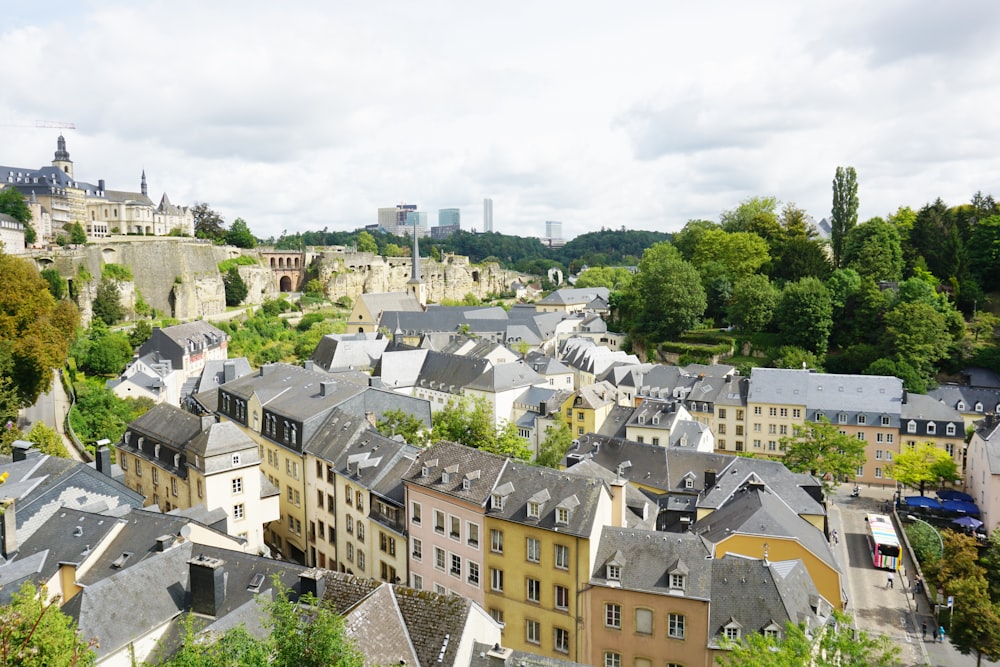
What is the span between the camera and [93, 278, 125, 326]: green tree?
57750mm

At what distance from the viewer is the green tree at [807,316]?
54.4 m

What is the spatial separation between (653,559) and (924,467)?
2799 cm

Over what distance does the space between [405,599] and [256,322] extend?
200 ft

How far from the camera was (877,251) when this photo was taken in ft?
190

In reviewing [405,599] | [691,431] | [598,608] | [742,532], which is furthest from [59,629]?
[691,431]

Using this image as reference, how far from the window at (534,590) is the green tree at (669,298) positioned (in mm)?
46671

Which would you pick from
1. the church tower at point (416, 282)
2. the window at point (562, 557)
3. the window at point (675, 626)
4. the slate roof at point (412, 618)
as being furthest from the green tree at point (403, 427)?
the church tower at point (416, 282)

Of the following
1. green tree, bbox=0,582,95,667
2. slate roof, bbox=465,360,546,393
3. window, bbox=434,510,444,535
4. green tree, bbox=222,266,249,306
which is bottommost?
window, bbox=434,510,444,535

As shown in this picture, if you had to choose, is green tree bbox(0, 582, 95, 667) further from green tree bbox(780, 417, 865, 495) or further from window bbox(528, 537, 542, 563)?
green tree bbox(780, 417, 865, 495)

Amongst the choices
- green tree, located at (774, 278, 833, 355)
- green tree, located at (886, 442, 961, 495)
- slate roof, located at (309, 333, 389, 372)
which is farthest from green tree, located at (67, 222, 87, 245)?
green tree, located at (886, 442, 961, 495)

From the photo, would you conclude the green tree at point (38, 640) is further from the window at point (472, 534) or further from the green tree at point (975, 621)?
the green tree at point (975, 621)

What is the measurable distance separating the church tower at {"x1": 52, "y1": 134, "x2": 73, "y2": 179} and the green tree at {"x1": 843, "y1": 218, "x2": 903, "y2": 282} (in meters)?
91.2

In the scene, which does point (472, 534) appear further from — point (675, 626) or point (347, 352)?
point (347, 352)

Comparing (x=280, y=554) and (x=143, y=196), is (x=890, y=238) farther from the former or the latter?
(x=143, y=196)
